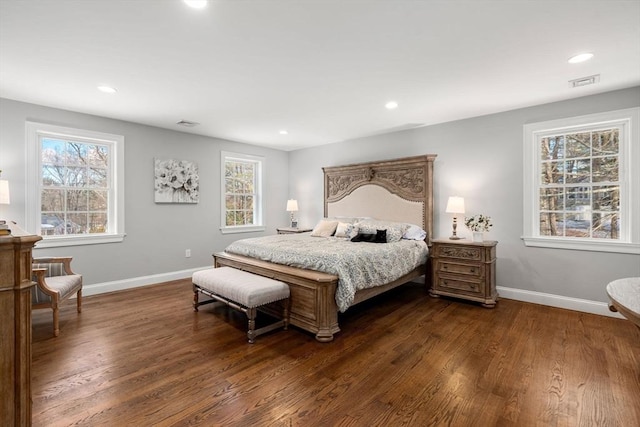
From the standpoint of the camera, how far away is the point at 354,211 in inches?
215

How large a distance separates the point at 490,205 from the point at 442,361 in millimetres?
2584

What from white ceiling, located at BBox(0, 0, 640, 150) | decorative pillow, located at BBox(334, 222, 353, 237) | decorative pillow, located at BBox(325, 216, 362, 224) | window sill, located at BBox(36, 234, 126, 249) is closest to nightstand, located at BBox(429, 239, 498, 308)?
decorative pillow, located at BBox(334, 222, 353, 237)

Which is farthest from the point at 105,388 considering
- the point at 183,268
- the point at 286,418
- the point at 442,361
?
the point at 183,268

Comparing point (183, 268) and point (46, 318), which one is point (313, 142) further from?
point (46, 318)

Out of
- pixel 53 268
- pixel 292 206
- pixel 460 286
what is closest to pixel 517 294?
pixel 460 286

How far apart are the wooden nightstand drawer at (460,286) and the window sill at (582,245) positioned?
911 millimetres

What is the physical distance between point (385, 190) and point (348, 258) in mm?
2275

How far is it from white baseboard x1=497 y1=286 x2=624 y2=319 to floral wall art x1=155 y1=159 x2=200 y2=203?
499 centimetres

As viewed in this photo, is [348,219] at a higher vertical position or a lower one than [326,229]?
higher

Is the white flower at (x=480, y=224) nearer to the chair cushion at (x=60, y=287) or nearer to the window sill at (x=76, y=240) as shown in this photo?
the chair cushion at (x=60, y=287)

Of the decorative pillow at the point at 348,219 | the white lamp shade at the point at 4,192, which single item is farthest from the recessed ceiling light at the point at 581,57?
the white lamp shade at the point at 4,192

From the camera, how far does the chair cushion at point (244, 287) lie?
280 centimetres

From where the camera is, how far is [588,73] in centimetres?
292

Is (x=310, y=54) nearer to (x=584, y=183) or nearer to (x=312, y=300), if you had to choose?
(x=312, y=300)
